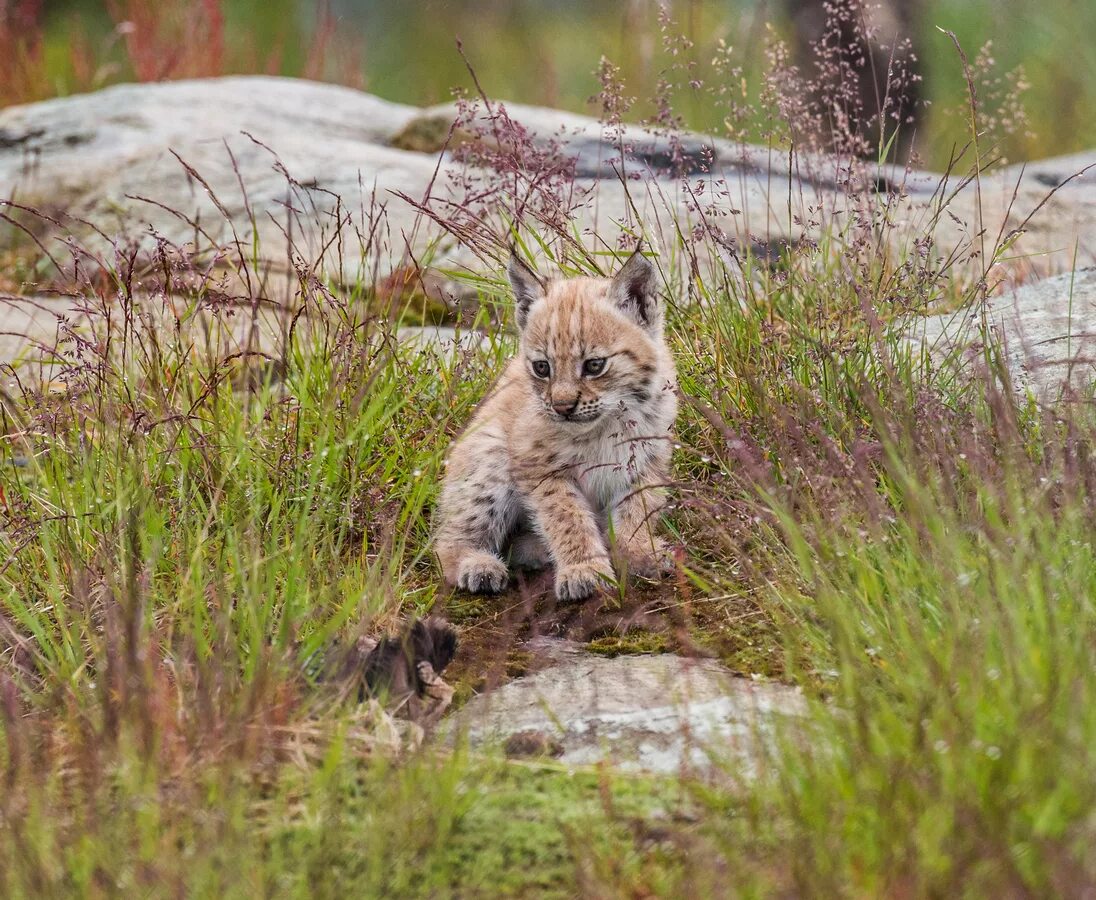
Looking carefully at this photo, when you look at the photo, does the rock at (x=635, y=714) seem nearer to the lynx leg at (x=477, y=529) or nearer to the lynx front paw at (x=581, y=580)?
the lynx front paw at (x=581, y=580)

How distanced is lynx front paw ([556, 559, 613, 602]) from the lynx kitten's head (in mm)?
490

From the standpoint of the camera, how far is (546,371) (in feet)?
12.8

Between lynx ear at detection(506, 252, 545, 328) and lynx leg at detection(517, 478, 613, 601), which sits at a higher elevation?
lynx ear at detection(506, 252, 545, 328)

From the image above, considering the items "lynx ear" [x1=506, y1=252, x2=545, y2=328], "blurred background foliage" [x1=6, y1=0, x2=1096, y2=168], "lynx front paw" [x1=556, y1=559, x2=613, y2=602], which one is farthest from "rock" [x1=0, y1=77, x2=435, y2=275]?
"lynx front paw" [x1=556, y1=559, x2=613, y2=602]

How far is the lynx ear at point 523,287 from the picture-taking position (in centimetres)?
393

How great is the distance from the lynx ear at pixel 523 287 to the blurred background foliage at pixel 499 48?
5.39 m

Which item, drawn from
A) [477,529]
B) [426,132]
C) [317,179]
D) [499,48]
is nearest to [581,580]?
[477,529]

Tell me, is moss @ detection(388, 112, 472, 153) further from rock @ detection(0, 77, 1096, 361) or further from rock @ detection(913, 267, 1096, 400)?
rock @ detection(913, 267, 1096, 400)

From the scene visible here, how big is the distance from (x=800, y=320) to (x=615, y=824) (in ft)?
7.27

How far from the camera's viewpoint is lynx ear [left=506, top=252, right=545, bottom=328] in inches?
155

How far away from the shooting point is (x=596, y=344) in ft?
12.5

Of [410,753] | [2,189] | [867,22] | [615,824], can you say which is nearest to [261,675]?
[410,753]

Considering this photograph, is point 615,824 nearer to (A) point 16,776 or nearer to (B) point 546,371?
(A) point 16,776

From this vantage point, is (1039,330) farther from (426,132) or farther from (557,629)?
(426,132)
